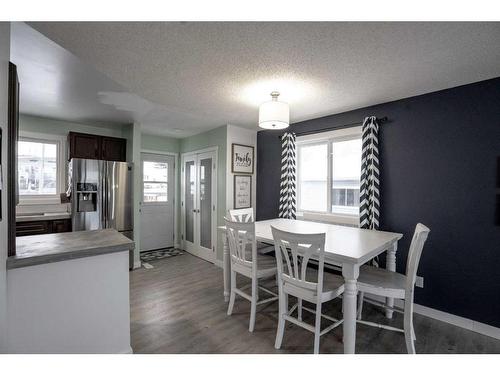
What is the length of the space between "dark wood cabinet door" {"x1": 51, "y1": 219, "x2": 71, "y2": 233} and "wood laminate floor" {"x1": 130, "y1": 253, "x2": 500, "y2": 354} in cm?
141

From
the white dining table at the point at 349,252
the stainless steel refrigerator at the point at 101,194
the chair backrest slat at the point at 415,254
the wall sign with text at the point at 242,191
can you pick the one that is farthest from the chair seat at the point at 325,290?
the stainless steel refrigerator at the point at 101,194

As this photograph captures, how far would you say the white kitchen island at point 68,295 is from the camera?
1337 mm

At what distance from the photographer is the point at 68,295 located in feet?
4.86

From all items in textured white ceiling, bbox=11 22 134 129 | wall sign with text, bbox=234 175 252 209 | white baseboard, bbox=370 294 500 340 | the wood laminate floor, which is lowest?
the wood laminate floor

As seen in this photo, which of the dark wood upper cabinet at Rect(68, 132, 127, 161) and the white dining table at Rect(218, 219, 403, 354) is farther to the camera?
the dark wood upper cabinet at Rect(68, 132, 127, 161)

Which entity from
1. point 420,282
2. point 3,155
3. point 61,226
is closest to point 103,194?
point 61,226

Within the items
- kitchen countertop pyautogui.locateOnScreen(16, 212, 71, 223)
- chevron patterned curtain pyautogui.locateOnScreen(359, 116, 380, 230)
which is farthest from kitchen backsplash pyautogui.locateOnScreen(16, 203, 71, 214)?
chevron patterned curtain pyautogui.locateOnScreen(359, 116, 380, 230)

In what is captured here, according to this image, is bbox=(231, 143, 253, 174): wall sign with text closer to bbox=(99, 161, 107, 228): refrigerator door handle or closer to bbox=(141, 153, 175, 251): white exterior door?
bbox=(141, 153, 175, 251): white exterior door

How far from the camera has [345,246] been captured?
195 cm

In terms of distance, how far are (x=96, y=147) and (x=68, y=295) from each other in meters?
2.90

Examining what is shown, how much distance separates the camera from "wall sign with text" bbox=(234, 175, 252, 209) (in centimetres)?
396

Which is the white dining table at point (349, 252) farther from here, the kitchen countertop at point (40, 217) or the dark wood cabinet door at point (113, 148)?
the dark wood cabinet door at point (113, 148)

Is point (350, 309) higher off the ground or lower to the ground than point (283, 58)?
lower

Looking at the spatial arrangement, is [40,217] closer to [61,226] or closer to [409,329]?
[61,226]
